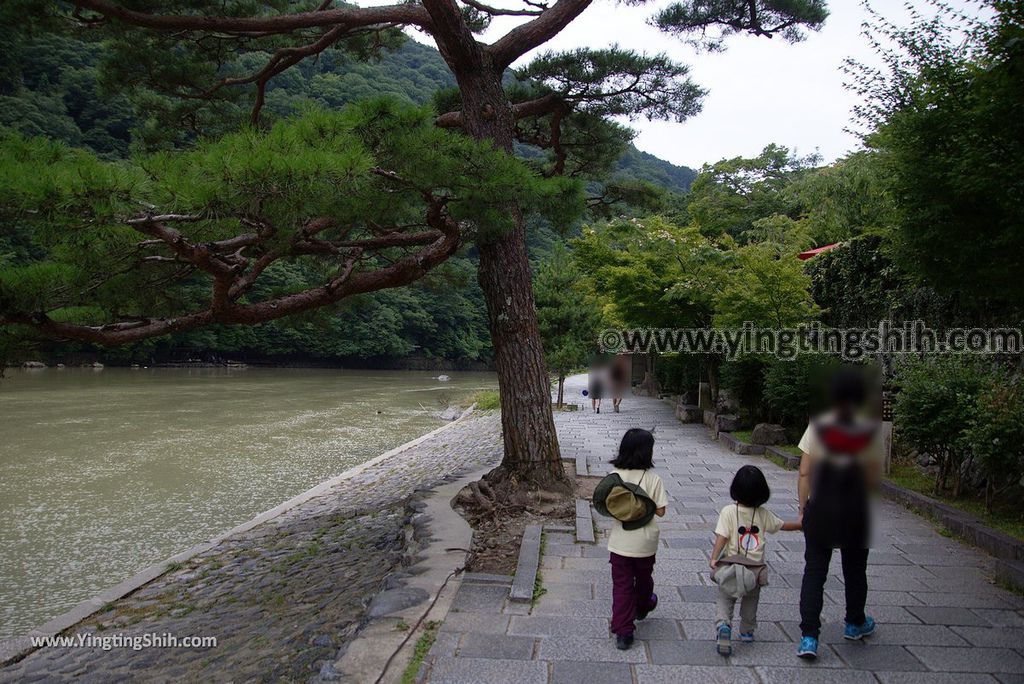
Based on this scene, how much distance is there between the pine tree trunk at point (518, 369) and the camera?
673 centimetres

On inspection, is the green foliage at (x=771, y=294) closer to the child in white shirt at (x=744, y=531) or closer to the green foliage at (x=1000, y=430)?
the green foliage at (x=1000, y=430)

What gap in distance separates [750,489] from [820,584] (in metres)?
0.51

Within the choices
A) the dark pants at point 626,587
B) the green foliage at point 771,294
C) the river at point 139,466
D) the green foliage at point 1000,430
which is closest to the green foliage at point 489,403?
the river at point 139,466

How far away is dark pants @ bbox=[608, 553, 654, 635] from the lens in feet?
11.1

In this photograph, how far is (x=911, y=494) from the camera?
6.41m

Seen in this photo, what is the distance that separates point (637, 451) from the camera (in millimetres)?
3434

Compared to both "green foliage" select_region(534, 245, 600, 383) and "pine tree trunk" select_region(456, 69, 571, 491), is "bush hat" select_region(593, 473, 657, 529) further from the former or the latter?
"green foliage" select_region(534, 245, 600, 383)

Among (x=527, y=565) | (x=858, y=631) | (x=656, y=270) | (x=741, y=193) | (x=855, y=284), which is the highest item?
(x=741, y=193)

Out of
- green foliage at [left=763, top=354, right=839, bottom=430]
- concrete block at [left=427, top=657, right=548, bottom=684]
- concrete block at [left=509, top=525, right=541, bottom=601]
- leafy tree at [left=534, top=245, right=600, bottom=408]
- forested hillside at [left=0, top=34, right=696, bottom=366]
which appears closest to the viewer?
concrete block at [left=427, top=657, right=548, bottom=684]

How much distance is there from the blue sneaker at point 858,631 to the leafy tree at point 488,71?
3516 mm

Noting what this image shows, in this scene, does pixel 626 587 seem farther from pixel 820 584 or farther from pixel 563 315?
pixel 563 315

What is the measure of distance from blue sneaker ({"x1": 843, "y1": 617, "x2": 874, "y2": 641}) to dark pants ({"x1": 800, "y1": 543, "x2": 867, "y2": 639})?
5cm

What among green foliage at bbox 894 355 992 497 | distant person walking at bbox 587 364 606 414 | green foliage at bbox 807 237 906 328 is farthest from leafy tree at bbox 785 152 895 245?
green foliage at bbox 894 355 992 497

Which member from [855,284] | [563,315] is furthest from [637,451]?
[563,315]
